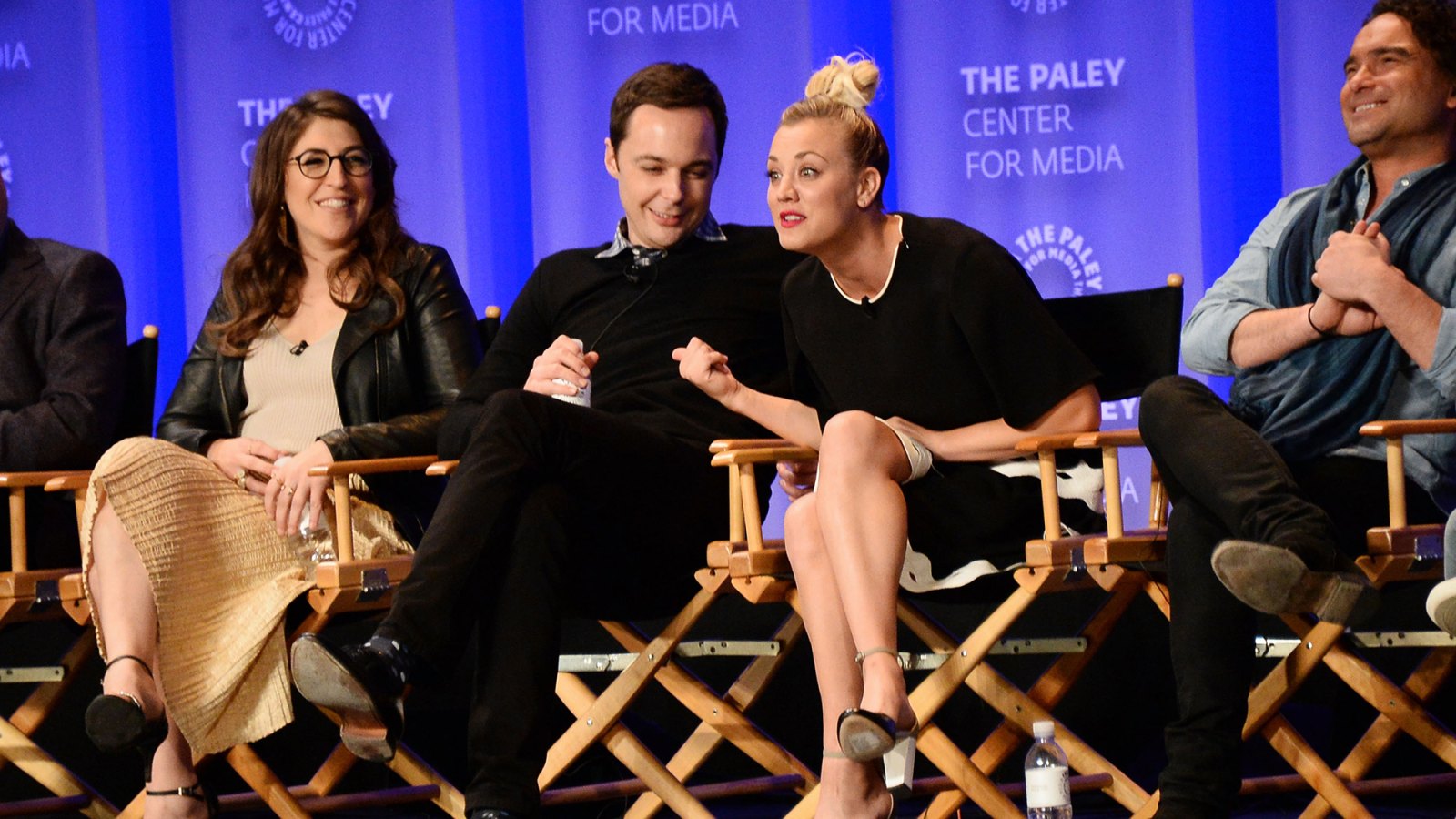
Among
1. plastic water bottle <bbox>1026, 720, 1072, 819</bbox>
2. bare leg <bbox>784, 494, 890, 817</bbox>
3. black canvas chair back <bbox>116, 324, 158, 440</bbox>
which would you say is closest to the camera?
bare leg <bbox>784, 494, 890, 817</bbox>

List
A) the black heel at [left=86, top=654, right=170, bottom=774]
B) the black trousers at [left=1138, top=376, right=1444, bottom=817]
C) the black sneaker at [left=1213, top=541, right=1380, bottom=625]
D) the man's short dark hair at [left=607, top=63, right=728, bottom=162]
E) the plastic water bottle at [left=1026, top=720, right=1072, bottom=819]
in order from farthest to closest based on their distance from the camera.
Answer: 1. the man's short dark hair at [left=607, top=63, right=728, bottom=162]
2. the plastic water bottle at [left=1026, top=720, right=1072, bottom=819]
3. the black heel at [left=86, top=654, right=170, bottom=774]
4. the black trousers at [left=1138, top=376, right=1444, bottom=817]
5. the black sneaker at [left=1213, top=541, right=1380, bottom=625]

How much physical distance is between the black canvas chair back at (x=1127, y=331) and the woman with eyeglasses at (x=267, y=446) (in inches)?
48.3

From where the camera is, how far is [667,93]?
136 inches

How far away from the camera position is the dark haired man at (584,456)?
8.84 ft

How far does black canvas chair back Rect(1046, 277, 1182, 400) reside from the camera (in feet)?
10.4

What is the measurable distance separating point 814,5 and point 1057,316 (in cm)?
246

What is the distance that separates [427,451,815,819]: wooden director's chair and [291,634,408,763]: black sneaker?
0.50 meters

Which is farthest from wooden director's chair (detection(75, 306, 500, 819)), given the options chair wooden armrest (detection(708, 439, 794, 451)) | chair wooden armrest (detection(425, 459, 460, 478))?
chair wooden armrest (detection(708, 439, 794, 451))

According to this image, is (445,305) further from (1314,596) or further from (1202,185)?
(1202,185)

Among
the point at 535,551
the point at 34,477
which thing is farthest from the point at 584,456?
the point at 34,477

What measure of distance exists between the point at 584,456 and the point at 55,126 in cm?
354

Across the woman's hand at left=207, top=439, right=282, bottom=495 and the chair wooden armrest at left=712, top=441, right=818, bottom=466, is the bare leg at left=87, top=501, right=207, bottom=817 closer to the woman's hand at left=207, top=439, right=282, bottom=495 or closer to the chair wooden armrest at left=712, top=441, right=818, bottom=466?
the woman's hand at left=207, top=439, right=282, bottom=495

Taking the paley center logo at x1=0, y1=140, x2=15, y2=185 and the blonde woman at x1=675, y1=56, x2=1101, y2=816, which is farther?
the paley center logo at x1=0, y1=140, x2=15, y2=185

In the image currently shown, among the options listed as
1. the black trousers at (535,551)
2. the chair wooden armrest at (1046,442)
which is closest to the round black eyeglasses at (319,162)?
the black trousers at (535,551)
